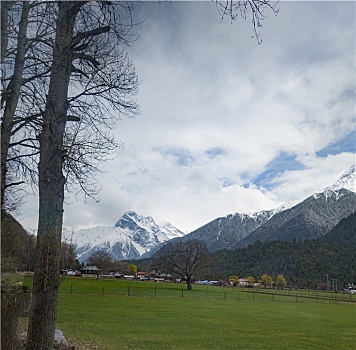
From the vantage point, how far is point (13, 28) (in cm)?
538

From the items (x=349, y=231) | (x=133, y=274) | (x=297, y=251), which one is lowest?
(x=133, y=274)

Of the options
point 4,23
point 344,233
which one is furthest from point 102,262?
point 4,23

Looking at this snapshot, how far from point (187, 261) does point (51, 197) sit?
70.1 m

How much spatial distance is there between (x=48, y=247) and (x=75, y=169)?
2.37 meters

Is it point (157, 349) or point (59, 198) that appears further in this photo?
point (157, 349)

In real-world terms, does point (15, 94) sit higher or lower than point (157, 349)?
higher

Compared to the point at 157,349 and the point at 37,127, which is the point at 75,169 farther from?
the point at 157,349

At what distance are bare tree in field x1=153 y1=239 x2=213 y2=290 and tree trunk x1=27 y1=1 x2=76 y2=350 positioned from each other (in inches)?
2702

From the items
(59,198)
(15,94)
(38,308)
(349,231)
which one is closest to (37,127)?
(15,94)

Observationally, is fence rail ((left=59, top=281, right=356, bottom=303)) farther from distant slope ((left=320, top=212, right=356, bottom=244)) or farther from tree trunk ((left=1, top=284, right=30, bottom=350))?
distant slope ((left=320, top=212, right=356, bottom=244))

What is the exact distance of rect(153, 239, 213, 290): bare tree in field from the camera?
72137mm

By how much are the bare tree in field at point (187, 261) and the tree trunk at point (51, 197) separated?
68.6 meters

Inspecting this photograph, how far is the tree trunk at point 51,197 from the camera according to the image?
4.45 m

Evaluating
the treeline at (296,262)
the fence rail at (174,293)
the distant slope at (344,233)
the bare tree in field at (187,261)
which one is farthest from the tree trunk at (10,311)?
the distant slope at (344,233)
